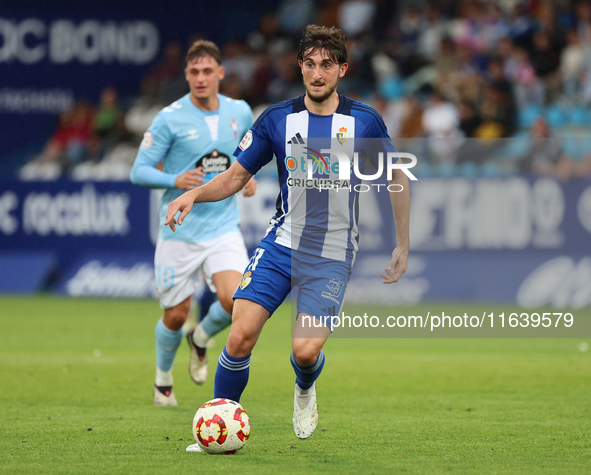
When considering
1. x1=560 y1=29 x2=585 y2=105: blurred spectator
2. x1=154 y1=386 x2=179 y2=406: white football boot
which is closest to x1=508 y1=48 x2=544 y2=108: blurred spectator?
x1=560 y1=29 x2=585 y2=105: blurred spectator

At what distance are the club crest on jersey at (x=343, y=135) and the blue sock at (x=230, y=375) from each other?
1393mm

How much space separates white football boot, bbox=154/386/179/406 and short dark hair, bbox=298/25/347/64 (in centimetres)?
303

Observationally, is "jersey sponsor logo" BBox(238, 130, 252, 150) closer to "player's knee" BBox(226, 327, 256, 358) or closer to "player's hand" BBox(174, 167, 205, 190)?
"player's knee" BBox(226, 327, 256, 358)

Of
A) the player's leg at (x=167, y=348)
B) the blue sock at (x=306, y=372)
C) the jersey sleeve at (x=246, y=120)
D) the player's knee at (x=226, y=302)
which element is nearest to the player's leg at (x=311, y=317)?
the blue sock at (x=306, y=372)

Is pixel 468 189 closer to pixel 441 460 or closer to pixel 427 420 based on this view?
pixel 427 420

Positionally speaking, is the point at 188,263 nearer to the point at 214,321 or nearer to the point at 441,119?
the point at 214,321

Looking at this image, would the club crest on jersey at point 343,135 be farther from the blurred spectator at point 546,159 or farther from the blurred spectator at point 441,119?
the blurred spectator at point 441,119

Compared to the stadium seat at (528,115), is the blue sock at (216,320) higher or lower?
lower

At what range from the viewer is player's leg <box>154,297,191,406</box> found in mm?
6949

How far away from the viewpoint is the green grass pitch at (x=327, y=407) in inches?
194

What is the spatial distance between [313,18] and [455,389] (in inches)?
504

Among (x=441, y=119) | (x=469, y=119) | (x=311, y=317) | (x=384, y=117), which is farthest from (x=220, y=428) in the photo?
(x=384, y=117)

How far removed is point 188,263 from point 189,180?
2.58 feet

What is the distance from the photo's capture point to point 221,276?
7.04 m
